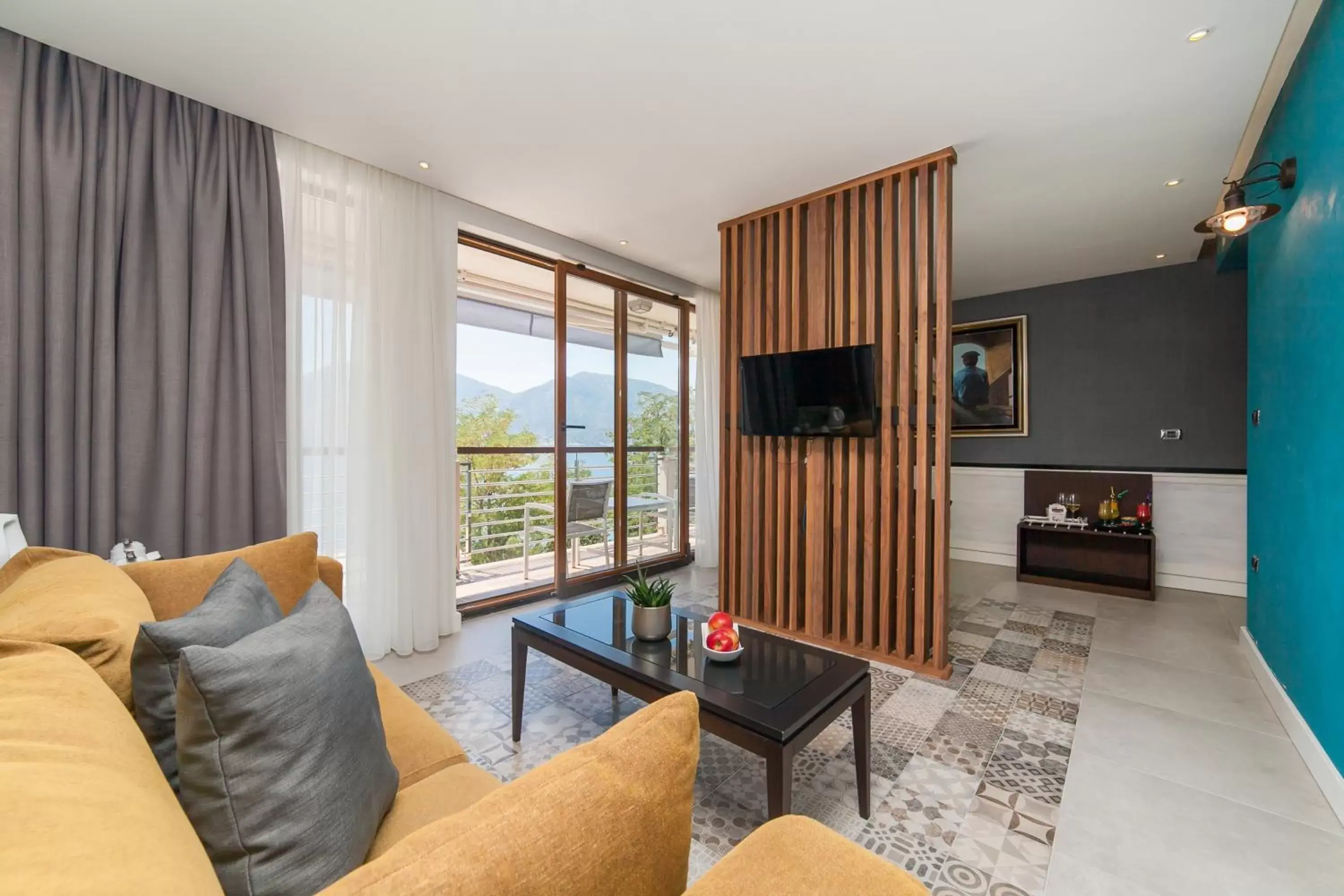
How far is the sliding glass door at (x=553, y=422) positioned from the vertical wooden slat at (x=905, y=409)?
234 cm

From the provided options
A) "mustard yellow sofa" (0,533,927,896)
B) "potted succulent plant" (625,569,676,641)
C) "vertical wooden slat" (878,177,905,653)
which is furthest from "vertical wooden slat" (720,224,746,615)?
"mustard yellow sofa" (0,533,927,896)

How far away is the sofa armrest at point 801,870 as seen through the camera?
70 cm

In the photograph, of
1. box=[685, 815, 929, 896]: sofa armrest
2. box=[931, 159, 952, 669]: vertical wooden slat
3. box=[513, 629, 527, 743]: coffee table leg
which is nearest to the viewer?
box=[685, 815, 929, 896]: sofa armrest

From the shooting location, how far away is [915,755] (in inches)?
83.4

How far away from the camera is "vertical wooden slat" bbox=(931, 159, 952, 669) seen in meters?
2.81

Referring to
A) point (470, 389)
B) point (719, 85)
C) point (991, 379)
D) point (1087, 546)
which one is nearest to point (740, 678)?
point (719, 85)

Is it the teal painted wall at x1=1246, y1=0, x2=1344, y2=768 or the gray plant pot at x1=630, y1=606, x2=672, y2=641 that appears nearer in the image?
the teal painted wall at x1=1246, y1=0, x2=1344, y2=768

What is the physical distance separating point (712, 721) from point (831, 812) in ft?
1.92

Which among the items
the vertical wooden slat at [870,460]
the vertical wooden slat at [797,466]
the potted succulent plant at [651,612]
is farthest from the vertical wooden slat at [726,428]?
the potted succulent plant at [651,612]

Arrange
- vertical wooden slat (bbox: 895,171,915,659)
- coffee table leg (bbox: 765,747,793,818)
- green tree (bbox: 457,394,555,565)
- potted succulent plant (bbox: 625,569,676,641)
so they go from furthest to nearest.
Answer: green tree (bbox: 457,394,555,565), vertical wooden slat (bbox: 895,171,915,659), potted succulent plant (bbox: 625,569,676,641), coffee table leg (bbox: 765,747,793,818)

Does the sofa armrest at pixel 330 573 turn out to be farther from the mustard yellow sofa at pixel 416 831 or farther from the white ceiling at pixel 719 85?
the white ceiling at pixel 719 85

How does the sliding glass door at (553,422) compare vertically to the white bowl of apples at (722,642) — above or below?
above

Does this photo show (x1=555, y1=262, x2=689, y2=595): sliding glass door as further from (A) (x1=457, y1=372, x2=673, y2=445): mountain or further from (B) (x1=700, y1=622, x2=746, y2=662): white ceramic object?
(B) (x1=700, y1=622, x2=746, y2=662): white ceramic object

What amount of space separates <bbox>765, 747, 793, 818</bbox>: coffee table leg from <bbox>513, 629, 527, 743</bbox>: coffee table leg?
1110 millimetres
